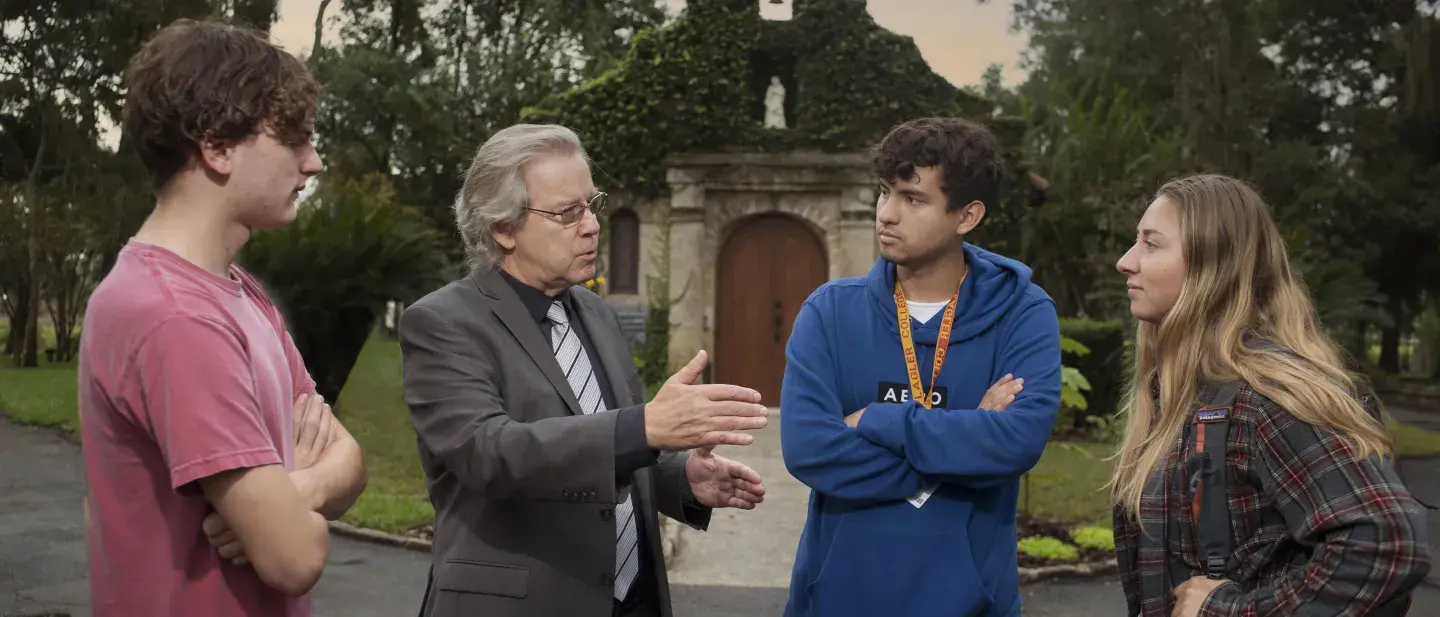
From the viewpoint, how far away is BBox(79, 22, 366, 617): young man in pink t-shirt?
5.55 ft

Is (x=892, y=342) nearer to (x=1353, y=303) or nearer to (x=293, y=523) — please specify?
(x=293, y=523)

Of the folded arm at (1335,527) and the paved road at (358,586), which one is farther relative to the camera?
the paved road at (358,586)

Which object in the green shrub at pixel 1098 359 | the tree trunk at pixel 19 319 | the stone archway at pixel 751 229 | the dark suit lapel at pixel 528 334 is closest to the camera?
the dark suit lapel at pixel 528 334

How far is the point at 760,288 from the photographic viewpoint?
16.1 m

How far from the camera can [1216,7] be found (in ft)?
61.5

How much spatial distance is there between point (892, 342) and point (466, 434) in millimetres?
1142

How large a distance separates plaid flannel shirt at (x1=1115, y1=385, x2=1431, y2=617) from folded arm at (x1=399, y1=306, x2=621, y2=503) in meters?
1.15

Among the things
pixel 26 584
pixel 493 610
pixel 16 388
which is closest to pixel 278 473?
pixel 493 610

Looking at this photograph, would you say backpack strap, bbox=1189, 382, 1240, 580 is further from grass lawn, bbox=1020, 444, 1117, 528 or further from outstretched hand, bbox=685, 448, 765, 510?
grass lawn, bbox=1020, 444, 1117, 528

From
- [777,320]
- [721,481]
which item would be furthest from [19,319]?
[721,481]

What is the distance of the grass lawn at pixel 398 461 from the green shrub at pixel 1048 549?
605 mm

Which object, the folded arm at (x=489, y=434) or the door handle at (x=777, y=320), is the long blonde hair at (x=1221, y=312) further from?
the door handle at (x=777, y=320)

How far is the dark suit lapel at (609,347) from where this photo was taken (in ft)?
9.28

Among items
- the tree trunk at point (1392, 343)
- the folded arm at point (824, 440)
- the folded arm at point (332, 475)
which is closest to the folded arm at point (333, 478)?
the folded arm at point (332, 475)
